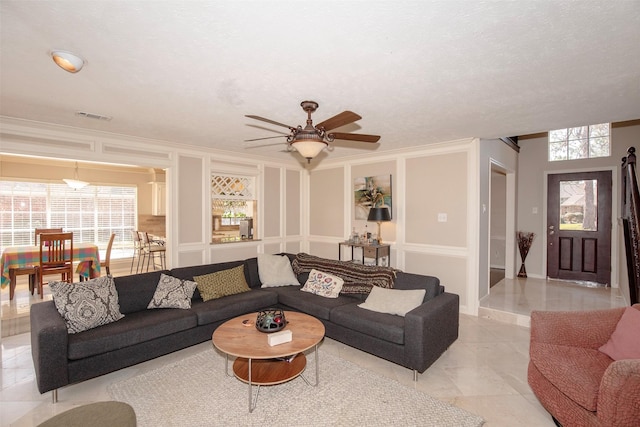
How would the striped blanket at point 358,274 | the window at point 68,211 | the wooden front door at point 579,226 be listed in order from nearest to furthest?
the striped blanket at point 358,274, the wooden front door at point 579,226, the window at point 68,211

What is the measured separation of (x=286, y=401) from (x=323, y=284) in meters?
1.69

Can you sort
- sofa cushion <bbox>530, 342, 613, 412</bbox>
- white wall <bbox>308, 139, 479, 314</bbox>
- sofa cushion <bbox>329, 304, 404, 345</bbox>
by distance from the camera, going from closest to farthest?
sofa cushion <bbox>530, 342, 613, 412</bbox> < sofa cushion <bbox>329, 304, 404, 345</bbox> < white wall <bbox>308, 139, 479, 314</bbox>

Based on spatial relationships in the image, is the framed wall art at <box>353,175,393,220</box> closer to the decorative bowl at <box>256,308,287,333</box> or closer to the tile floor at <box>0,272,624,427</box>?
the tile floor at <box>0,272,624,427</box>

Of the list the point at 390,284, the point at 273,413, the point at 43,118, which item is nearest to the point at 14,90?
the point at 43,118

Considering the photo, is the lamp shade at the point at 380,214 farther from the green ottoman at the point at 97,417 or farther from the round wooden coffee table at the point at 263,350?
the green ottoman at the point at 97,417

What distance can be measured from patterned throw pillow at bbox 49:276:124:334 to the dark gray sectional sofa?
77mm

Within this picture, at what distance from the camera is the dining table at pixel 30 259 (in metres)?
4.59

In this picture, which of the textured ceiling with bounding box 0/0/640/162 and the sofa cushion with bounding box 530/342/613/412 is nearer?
the textured ceiling with bounding box 0/0/640/162

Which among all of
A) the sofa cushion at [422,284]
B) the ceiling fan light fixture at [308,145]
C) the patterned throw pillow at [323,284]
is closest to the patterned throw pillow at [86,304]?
the patterned throw pillow at [323,284]

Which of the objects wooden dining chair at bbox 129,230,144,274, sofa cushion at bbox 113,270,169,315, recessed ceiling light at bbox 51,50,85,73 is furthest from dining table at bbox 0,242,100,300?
recessed ceiling light at bbox 51,50,85,73

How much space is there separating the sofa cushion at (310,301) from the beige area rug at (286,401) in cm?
69

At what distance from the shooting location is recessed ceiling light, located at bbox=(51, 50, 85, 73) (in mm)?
1919

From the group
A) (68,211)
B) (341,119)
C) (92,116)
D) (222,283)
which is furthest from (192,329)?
(68,211)

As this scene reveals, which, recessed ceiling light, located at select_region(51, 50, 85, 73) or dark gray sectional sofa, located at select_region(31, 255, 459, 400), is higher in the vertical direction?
recessed ceiling light, located at select_region(51, 50, 85, 73)
